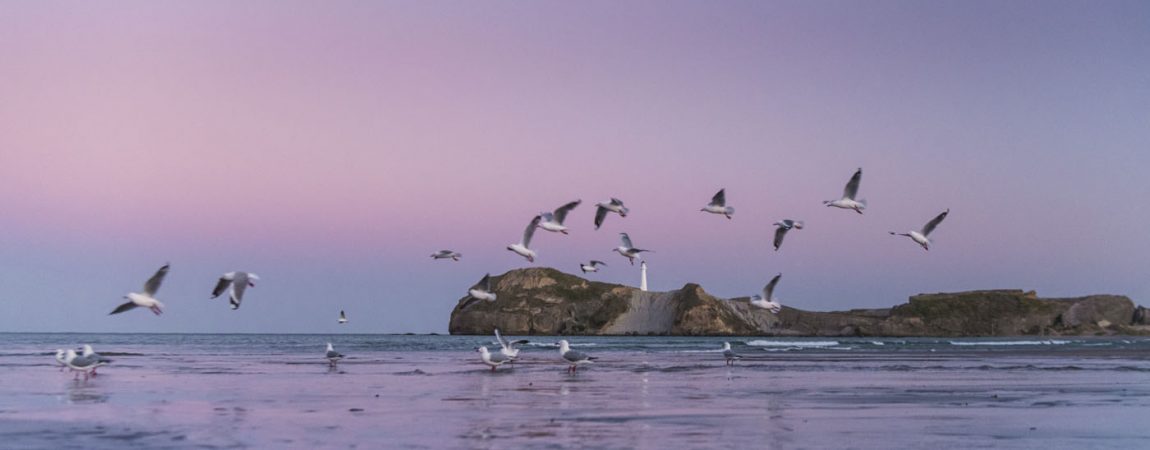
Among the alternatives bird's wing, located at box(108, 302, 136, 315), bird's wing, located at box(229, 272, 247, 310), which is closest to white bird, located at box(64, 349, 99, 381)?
bird's wing, located at box(108, 302, 136, 315)

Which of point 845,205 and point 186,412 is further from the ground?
point 845,205

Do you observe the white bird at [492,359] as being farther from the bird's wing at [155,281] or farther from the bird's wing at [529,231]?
the bird's wing at [155,281]

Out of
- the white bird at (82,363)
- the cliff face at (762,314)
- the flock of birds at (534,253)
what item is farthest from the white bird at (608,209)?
the cliff face at (762,314)

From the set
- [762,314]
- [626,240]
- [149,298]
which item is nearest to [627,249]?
[626,240]

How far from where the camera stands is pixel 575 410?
18016 mm

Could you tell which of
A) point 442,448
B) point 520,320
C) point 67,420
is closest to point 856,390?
point 442,448

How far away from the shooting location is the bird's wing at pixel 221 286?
22453mm

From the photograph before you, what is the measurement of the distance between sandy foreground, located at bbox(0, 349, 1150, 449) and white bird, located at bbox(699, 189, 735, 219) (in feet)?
12.3

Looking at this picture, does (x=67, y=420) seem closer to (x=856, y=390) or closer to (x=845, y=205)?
(x=856, y=390)

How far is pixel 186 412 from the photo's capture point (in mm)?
17406

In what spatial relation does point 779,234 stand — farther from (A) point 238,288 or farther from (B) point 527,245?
(A) point 238,288

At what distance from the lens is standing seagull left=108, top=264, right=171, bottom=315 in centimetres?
2211

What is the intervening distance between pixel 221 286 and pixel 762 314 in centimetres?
14103

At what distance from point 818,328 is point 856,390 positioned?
14063cm
